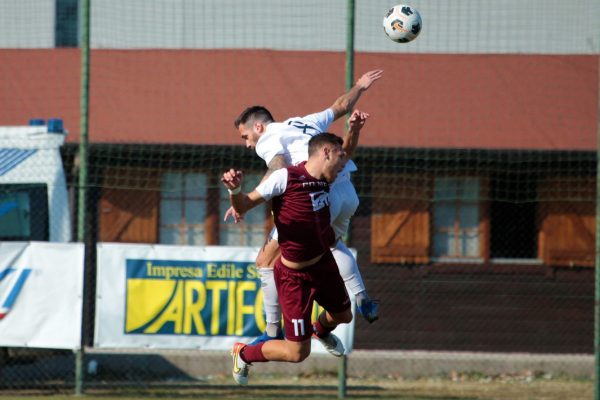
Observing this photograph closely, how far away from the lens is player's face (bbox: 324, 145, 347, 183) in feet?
→ 26.0

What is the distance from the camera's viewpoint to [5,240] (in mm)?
12367

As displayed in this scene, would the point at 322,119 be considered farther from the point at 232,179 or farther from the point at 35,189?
the point at 35,189

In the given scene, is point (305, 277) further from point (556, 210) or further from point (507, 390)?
point (556, 210)

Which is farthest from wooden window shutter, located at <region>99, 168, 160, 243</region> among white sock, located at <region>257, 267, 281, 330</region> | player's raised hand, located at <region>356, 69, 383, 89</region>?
player's raised hand, located at <region>356, 69, 383, 89</region>

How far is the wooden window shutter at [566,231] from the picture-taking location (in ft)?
54.9

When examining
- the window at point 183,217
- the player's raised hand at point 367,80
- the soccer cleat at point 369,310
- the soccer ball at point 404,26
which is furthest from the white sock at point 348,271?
the window at point 183,217

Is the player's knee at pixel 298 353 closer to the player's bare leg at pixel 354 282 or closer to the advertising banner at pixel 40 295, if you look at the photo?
the player's bare leg at pixel 354 282

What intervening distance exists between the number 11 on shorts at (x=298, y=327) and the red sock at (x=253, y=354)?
487mm

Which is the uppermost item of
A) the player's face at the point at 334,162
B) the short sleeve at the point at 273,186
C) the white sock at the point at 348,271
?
the player's face at the point at 334,162

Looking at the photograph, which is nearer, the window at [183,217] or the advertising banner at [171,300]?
the advertising banner at [171,300]

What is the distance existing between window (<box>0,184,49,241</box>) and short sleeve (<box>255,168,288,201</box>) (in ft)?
16.6

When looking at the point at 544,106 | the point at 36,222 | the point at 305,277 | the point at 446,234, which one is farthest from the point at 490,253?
the point at 305,277

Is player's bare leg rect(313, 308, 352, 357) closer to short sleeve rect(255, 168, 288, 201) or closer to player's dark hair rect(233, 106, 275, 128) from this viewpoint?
short sleeve rect(255, 168, 288, 201)

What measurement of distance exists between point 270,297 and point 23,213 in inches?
169
